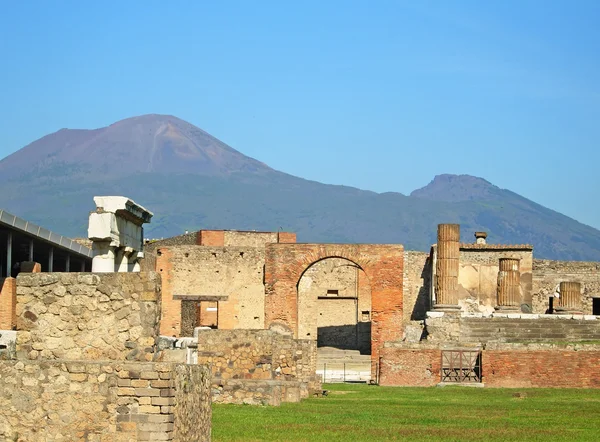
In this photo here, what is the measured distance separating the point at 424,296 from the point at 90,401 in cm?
4344

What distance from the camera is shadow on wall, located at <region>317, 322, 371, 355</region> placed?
53906 mm

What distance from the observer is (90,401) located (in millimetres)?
11273

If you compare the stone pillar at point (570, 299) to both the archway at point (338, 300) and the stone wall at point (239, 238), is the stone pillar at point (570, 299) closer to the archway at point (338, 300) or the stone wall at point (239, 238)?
the archway at point (338, 300)

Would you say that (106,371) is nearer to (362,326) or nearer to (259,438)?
(259,438)

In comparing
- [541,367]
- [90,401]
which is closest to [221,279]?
[541,367]

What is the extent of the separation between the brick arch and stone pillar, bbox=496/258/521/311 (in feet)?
14.2

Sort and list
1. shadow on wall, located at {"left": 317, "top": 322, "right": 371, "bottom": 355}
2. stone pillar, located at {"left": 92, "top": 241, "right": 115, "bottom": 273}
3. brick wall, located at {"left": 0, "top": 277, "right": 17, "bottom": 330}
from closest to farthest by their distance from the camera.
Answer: brick wall, located at {"left": 0, "top": 277, "right": 17, "bottom": 330} < stone pillar, located at {"left": 92, "top": 241, "right": 115, "bottom": 273} < shadow on wall, located at {"left": 317, "top": 322, "right": 371, "bottom": 355}

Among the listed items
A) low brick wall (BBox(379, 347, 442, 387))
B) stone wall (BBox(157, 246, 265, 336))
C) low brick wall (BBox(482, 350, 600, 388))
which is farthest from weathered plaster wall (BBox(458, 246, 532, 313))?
low brick wall (BBox(482, 350, 600, 388))

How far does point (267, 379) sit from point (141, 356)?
13.8 m

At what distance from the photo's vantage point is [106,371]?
11.3 metres

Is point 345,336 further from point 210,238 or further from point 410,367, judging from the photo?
point 410,367

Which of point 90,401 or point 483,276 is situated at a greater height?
point 483,276

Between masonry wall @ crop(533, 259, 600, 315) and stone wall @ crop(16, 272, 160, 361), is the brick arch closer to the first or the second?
masonry wall @ crop(533, 259, 600, 315)

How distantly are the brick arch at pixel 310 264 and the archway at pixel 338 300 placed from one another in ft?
36.7
